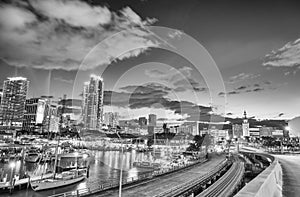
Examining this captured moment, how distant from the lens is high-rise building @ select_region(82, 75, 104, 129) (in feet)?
610

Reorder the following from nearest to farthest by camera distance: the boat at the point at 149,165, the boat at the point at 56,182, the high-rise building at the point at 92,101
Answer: the boat at the point at 56,182, the boat at the point at 149,165, the high-rise building at the point at 92,101

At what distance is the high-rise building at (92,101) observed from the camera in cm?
18600

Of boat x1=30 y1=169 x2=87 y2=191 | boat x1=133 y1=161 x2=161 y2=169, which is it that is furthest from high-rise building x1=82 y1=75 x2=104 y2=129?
boat x1=30 y1=169 x2=87 y2=191

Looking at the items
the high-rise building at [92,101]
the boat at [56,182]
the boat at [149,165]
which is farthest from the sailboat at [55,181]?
the high-rise building at [92,101]

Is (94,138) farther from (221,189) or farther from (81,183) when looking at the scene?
(221,189)

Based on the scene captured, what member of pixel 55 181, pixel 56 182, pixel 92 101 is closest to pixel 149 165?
pixel 56 182

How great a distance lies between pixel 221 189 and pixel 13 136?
480ft

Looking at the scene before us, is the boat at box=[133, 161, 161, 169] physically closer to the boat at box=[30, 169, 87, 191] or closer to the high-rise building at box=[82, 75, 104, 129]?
→ the boat at box=[30, 169, 87, 191]

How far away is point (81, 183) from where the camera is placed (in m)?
36.6

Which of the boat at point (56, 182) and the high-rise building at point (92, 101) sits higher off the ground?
the high-rise building at point (92, 101)

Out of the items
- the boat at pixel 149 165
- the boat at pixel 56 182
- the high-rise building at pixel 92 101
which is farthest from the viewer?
the high-rise building at pixel 92 101

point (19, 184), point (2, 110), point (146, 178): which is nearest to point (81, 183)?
point (19, 184)

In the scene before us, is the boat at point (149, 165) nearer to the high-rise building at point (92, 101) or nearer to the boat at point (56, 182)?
the boat at point (56, 182)

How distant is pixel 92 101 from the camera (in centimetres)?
19700
